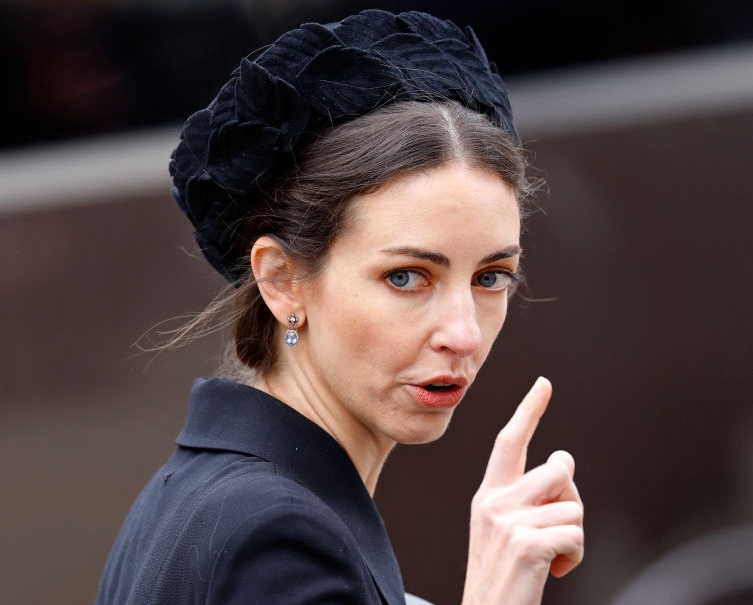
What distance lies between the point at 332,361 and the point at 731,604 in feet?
6.64

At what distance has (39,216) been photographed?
3135 mm

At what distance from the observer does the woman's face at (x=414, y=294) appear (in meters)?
1.54

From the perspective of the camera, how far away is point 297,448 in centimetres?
159

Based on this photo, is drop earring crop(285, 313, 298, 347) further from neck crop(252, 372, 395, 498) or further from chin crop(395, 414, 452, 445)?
chin crop(395, 414, 452, 445)

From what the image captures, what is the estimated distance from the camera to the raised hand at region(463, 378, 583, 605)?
1319 mm

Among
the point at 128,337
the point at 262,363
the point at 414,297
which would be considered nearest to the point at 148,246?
the point at 128,337

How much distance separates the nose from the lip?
42mm

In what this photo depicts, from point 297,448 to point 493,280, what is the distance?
33 centimetres

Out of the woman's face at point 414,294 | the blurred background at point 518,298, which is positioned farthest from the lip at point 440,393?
the blurred background at point 518,298

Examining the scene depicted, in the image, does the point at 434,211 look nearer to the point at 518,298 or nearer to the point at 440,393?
the point at 440,393

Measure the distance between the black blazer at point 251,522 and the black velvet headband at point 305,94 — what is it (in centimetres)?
27

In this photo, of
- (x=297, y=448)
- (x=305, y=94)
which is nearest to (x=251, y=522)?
(x=297, y=448)

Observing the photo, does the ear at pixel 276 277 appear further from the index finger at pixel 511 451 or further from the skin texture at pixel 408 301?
the index finger at pixel 511 451

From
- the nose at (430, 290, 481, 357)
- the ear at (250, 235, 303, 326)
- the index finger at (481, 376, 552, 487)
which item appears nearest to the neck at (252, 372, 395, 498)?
the ear at (250, 235, 303, 326)
